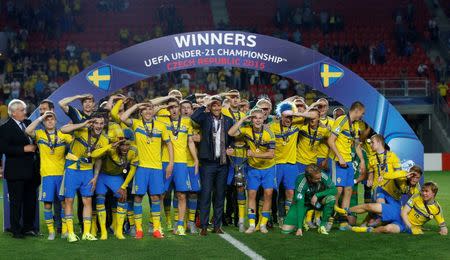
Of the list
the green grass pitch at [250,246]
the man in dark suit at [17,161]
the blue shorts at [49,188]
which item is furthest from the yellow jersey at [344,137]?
the man in dark suit at [17,161]

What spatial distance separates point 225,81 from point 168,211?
46.7 feet

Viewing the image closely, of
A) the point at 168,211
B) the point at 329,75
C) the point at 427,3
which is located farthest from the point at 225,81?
the point at 168,211

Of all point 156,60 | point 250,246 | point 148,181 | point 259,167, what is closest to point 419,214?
point 259,167

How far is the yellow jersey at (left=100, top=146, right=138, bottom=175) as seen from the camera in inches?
459

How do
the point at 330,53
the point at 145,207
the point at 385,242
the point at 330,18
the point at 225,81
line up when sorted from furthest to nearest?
the point at 330,18, the point at 330,53, the point at 225,81, the point at 145,207, the point at 385,242

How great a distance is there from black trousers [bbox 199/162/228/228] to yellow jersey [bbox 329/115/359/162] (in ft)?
5.50

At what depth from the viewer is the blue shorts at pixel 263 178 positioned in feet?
40.1

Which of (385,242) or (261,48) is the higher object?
(261,48)

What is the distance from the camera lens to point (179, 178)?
1207 cm

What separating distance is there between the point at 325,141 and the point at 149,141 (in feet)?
8.34

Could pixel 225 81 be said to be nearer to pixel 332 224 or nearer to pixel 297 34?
pixel 297 34

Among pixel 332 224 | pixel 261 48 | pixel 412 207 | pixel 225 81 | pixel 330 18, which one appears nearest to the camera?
pixel 412 207

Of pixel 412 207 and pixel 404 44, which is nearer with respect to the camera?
pixel 412 207

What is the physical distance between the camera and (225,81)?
2664cm
